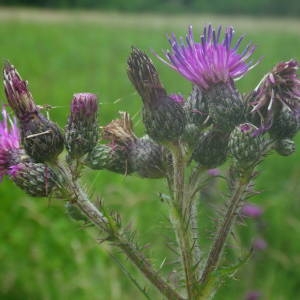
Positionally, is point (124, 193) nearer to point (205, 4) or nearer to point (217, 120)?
point (217, 120)

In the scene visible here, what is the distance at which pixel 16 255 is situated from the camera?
14.5 feet

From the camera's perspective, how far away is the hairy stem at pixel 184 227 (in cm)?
185

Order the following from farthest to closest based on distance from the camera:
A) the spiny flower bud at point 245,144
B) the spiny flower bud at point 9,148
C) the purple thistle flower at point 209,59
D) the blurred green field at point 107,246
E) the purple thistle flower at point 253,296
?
the blurred green field at point 107,246 → the purple thistle flower at point 253,296 → the spiny flower bud at point 9,148 → the purple thistle flower at point 209,59 → the spiny flower bud at point 245,144

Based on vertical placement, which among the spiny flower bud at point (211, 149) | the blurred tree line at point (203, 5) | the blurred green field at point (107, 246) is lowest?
the blurred tree line at point (203, 5)

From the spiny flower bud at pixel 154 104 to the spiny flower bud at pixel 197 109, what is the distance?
3 centimetres

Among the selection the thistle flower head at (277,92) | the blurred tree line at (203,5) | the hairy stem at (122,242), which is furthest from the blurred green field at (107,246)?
the blurred tree line at (203,5)

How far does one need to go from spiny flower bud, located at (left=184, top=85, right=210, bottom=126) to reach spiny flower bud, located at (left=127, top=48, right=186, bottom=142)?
25 mm

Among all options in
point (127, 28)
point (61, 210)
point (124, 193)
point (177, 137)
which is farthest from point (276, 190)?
point (127, 28)

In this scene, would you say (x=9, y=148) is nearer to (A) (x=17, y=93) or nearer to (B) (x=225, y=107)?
(A) (x=17, y=93)

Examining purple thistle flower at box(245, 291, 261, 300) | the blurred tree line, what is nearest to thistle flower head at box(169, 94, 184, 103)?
purple thistle flower at box(245, 291, 261, 300)

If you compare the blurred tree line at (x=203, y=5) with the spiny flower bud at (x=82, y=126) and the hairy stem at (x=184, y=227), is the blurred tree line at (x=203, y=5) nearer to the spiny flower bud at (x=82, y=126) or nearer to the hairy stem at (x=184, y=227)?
the spiny flower bud at (x=82, y=126)

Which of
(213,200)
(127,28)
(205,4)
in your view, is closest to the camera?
(213,200)

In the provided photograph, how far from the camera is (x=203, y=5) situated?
111ft

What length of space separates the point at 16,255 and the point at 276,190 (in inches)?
111
